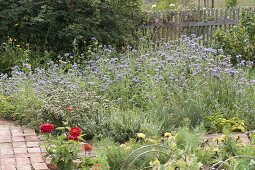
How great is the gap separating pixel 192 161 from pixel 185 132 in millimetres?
1332

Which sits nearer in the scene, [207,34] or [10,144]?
[10,144]

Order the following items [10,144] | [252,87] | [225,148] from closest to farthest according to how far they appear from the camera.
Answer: [225,148] → [10,144] → [252,87]

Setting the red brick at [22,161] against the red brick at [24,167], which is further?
the red brick at [22,161]

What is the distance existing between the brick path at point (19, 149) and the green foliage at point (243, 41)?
17.8 ft

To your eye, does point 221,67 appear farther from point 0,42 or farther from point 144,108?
point 0,42

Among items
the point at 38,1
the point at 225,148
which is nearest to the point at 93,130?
the point at 225,148

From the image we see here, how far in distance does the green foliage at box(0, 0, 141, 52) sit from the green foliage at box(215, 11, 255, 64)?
1921 millimetres

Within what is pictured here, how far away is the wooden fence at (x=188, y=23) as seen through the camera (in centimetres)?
1220

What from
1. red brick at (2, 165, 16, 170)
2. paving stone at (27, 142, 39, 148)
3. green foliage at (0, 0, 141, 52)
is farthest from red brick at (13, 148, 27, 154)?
green foliage at (0, 0, 141, 52)

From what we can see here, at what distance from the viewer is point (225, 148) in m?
5.79

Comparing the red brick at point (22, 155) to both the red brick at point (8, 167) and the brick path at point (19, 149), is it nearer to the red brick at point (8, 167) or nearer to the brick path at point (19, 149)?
the brick path at point (19, 149)

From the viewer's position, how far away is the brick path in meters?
5.52

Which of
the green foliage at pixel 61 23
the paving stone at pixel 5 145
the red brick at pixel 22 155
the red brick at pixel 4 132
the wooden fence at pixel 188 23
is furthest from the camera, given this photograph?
the wooden fence at pixel 188 23

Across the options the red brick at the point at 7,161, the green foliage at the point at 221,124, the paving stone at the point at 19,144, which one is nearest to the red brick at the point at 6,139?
the paving stone at the point at 19,144
